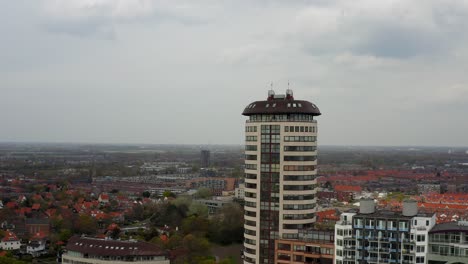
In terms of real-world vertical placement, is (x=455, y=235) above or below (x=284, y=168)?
below

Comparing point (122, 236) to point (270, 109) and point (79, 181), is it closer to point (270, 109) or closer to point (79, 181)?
point (270, 109)

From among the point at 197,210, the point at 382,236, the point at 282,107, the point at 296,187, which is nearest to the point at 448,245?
the point at 382,236

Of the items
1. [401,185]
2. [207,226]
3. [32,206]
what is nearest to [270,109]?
[207,226]

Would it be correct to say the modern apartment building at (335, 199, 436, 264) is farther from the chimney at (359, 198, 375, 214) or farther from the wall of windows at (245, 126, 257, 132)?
the wall of windows at (245, 126, 257, 132)

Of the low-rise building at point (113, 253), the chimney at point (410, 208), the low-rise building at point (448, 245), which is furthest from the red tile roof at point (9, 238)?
the low-rise building at point (448, 245)

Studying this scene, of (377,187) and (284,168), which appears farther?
(377,187)

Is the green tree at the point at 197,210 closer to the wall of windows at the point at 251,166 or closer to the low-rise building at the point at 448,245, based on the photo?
the wall of windows at the point at 251,166

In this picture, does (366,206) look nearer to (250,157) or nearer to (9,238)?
(250,157)
